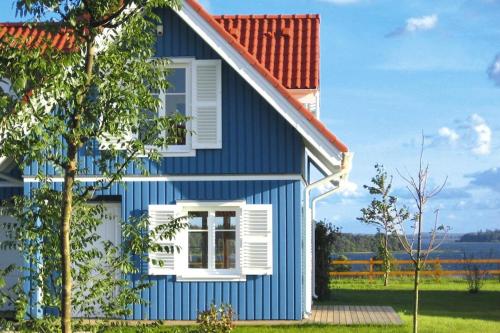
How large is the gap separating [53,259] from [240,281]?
8057mm

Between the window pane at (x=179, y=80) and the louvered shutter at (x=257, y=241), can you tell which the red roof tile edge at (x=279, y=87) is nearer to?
the window pane at (x=179, y=80)

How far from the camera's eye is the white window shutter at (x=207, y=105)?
17.0 m

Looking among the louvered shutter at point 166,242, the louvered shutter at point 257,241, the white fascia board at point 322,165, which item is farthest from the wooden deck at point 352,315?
the white fascia board at point 322,165

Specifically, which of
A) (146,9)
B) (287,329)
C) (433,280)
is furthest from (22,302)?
(433,280)

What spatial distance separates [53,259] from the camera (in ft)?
29.9

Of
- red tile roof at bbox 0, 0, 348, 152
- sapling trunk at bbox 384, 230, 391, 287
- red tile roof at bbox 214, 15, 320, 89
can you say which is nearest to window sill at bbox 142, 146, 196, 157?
red tile roof at bbox 0, 0, 348, 152

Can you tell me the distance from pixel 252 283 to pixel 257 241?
78cm

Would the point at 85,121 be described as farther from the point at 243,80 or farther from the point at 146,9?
the point at 243,80

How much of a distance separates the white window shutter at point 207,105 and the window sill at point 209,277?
233cm

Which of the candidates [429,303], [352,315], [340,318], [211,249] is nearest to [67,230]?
[211,249]

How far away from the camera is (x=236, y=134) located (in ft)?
55.9

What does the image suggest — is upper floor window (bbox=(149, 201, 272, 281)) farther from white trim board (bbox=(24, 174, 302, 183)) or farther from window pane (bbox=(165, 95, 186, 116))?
window pane (bbox=(165, 95, 186, 116))

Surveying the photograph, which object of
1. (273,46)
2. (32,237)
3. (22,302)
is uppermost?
(273,46)

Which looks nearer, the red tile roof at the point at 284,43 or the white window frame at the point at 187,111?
the white window frame at the point at 187,111
